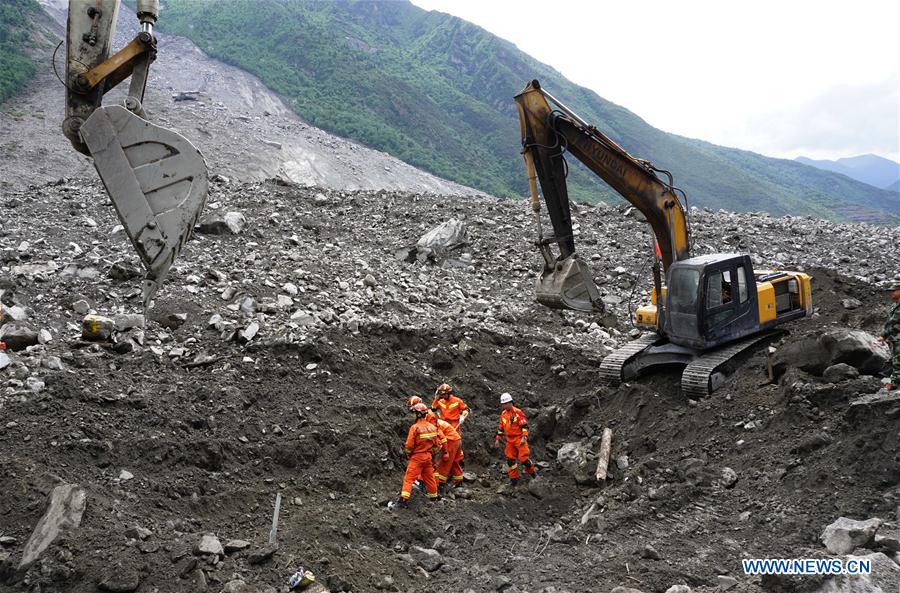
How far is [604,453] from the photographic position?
744 centimetres

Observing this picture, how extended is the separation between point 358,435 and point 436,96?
179ft

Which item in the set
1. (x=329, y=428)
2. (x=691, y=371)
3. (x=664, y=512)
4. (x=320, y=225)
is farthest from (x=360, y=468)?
(x=320, y=225)

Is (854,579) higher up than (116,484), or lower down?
higher up

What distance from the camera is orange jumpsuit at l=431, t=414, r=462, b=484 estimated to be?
7086mm

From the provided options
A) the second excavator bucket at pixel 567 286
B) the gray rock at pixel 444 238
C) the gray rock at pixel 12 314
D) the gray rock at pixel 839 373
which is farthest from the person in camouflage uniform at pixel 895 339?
the gray rock at pixel 12 314

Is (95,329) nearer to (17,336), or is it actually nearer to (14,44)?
(17,336)

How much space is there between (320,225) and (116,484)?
29.6 feet

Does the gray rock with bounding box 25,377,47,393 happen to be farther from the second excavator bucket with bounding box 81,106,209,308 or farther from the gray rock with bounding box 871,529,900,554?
the gray rock with bounding box 871,529,900,554

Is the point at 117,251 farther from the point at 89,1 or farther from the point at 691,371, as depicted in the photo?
the point at 691,371

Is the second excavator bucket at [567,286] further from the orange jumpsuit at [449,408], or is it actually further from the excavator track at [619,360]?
the orange jumpsuit at [449,408]

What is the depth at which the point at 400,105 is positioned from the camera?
162ft

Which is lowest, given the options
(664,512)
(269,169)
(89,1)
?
(269,169)

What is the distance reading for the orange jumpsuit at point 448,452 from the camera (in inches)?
279

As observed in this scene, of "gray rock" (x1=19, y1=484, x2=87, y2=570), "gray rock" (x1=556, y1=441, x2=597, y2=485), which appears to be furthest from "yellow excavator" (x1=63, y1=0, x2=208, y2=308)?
"gray rock" (x1=556, y1=441, x2=597, y2=485)
